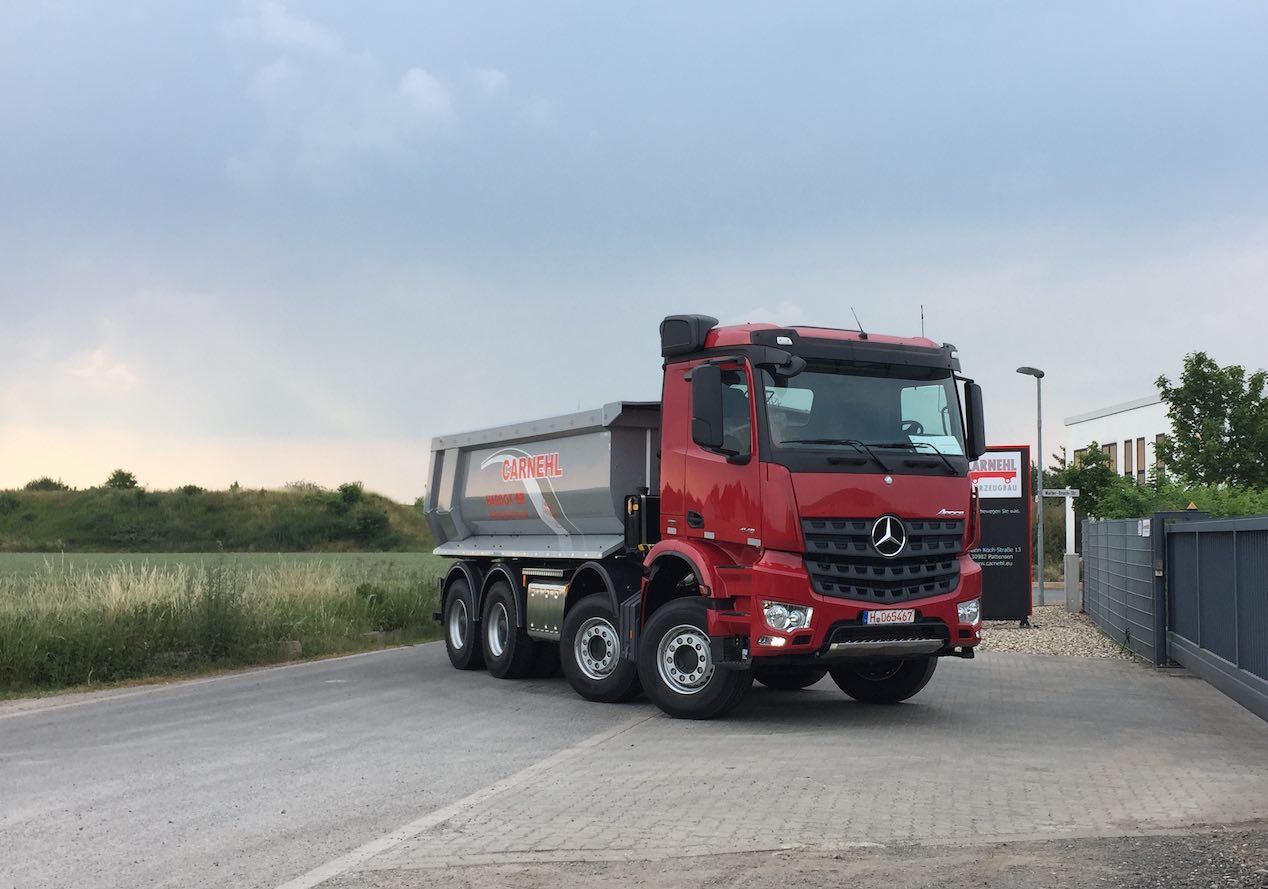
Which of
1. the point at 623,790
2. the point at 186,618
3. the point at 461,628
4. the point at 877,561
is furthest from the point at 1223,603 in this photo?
the point at 186,618

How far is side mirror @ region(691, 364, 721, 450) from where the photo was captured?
37.1 ft

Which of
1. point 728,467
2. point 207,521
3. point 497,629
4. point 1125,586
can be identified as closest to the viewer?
point 728,467

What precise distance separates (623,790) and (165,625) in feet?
36.4

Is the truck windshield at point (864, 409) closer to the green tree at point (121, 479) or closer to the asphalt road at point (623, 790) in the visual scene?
the asphalt road at point (623, 790)

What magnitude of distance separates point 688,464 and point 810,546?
146 centimetres

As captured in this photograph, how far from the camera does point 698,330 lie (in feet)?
39.6

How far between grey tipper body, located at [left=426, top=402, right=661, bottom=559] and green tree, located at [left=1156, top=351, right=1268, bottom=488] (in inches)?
1215

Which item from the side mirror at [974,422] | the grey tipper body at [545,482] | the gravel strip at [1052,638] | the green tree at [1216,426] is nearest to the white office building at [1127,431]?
the green tree at [1216,426]

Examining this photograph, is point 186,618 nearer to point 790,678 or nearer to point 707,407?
Result: point 790,678

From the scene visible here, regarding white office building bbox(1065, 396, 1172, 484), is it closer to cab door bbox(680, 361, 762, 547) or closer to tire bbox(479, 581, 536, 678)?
tire bbox(479, 581, 536, 678)

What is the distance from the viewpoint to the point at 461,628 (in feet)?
55.5

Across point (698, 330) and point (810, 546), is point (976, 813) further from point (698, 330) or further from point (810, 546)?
point (698, 330)

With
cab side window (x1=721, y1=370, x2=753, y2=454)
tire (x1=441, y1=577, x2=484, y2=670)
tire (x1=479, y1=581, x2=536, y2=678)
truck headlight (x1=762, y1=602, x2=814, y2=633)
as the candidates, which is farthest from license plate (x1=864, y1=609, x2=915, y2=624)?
tire (x1=441, y1=577, x2=484, y2=670)

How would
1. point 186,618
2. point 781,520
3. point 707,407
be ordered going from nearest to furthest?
point 781,520
point 707,407
point 186,618
